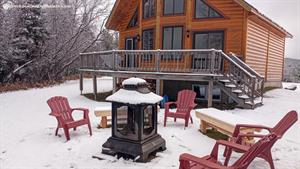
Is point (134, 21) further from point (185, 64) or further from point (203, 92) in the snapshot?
point (203, 92)

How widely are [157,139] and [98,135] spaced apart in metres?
1.72

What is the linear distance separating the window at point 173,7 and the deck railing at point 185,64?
2207mm

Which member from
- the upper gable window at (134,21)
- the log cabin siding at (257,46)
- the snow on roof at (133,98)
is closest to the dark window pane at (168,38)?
the upper gable window at (134,21)

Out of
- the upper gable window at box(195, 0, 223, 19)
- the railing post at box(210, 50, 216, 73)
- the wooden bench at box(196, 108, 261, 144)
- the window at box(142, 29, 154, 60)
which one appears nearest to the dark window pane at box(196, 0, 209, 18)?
the upper gable window at box(195, 0, 223, 19)

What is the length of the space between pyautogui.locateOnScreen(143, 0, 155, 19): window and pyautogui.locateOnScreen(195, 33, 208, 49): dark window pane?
9.38 ft

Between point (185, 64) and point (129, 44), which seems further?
→ point (129, 44)

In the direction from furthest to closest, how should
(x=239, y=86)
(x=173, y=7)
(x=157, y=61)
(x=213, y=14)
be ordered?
(x=173, y=7), (x=213, y=14), (x=157, y=61), (x=239, y=86)

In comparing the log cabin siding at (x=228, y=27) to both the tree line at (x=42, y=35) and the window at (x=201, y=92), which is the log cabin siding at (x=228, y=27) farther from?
the tree line at (x=42, y=35)

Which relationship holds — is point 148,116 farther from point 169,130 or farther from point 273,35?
point 273,35

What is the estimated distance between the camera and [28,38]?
62.9 feet

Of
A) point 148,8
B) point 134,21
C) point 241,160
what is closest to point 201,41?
point 148,8

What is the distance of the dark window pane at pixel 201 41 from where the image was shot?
1227 cm

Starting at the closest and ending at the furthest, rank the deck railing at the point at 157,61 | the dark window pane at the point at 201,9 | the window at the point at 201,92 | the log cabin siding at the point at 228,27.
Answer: the deck railing at the point at 157,61
the log cabin siding at the point at 228,27
the dark window pane at the point at 201,9
the window at the point at 201,92

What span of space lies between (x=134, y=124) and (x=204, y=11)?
882cm
